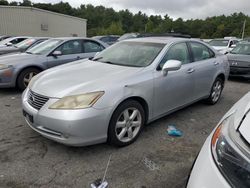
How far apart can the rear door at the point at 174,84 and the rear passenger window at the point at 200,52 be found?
10.1 inches

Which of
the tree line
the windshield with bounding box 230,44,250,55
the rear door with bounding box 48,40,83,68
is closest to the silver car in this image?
the rear door with bounding box 48,40,83,68

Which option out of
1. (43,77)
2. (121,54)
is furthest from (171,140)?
(43,77)

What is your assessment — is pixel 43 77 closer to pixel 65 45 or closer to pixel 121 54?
pixel 121 54

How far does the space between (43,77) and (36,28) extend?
25.3 m

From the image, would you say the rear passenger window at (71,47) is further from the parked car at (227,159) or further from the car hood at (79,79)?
the parked car at (227,159)

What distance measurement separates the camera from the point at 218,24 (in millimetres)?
65438

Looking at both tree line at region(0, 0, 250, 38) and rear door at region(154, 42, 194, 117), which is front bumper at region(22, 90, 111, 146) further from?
tree line at region(0, 0, 250, 38)

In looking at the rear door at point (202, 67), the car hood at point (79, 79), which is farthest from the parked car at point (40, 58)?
the rear door at point (202, 67)

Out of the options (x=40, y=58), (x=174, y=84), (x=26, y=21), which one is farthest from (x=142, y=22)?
(x=174, y=84)

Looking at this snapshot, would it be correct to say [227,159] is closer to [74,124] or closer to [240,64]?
[74,124]

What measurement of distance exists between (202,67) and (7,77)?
4.40 m

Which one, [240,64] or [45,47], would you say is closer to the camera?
[45,47]

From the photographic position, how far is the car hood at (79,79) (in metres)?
2.91

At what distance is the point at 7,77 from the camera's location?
5.58m
